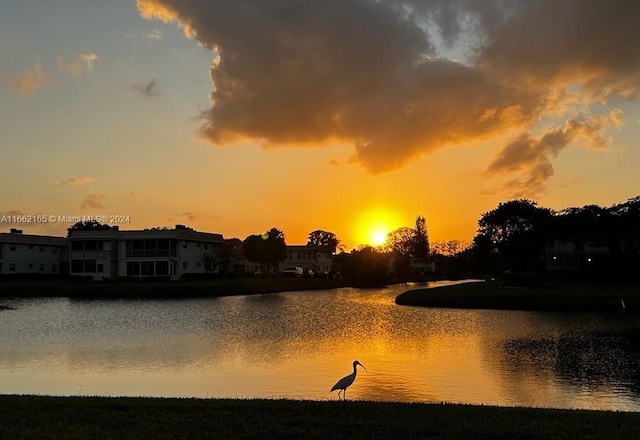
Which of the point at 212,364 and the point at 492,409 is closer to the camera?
the point at 492,409

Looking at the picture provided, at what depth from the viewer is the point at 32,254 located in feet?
297

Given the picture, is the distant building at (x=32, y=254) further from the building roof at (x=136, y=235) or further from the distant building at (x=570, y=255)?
the distant building at (x=570, y=255)

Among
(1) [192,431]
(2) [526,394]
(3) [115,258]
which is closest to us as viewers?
(1) [192,431]

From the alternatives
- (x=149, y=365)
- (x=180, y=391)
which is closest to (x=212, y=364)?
(x=149, y=365)

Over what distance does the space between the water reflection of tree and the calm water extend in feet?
0.14

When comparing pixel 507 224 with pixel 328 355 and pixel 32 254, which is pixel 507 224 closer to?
pixel 32 254

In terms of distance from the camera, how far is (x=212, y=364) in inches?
862

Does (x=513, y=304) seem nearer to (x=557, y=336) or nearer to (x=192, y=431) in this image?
(x=557, y=336)

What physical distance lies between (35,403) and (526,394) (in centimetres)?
1225

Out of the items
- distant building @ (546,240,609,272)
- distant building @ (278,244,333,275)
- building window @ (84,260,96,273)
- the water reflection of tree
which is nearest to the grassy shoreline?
the water reflection of tree

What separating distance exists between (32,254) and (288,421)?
89512 millimetres

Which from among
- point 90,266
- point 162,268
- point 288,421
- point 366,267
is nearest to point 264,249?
point 366,267

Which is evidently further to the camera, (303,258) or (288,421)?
(303,258)

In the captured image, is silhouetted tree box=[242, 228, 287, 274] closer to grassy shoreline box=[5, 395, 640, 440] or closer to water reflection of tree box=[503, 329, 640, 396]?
water reflection of tree box=[503, 329, 640, 396]
